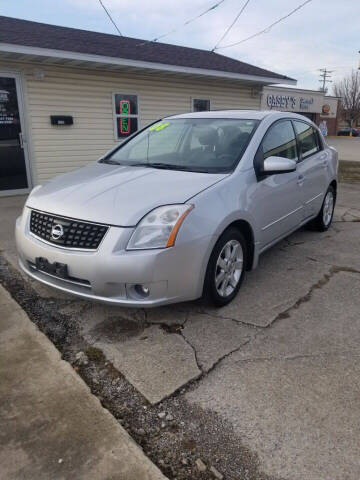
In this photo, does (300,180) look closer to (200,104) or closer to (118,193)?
(118,193)

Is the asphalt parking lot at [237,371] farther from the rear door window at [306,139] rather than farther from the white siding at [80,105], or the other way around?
the white siding at [80,105]

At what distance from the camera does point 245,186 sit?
326cm

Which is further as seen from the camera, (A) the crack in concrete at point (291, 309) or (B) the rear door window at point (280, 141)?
(B) the rear door window at point (280, 141)

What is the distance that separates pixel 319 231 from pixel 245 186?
2.66 meters

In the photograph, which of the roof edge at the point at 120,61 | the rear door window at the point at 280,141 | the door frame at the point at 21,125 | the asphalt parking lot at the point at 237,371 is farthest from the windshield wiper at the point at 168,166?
the door frame at the point at 21,125

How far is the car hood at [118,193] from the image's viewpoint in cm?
271

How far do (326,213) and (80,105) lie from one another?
623 cm

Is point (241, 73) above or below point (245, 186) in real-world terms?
above

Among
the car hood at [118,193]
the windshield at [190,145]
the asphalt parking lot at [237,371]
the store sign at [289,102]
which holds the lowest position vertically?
the asphalt parking lot at [237,371]

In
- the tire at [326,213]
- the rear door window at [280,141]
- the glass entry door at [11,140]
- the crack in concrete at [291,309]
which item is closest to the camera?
the crack in concrete at [291,309]

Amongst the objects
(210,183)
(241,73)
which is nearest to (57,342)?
(210,183)

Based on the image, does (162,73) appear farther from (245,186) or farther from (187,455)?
(187,455)

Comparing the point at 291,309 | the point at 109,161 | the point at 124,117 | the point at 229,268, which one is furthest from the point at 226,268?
the point at 124,117

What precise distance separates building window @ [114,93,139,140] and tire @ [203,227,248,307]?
287 inches
